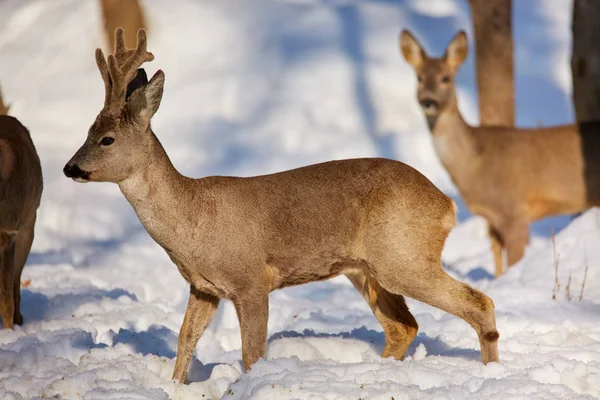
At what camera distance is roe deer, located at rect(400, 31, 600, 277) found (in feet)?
33.9

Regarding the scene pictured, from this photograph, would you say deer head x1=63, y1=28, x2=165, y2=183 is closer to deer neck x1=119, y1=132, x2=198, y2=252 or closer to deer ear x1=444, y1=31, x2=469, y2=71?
deer neck x1=119, y1=132, x2=198, y2=252

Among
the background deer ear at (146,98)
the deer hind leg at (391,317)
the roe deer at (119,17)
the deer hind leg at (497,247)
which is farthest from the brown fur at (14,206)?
the roe deer at (119,17)

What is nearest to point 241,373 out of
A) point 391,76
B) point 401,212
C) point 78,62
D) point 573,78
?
point 401,212

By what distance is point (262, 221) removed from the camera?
233 inches

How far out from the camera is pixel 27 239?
25.8ft

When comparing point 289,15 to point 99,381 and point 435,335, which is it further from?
point 99,381

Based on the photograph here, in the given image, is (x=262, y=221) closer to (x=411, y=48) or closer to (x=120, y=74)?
(x=120, y=74)

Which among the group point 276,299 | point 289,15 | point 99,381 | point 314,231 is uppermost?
point 289,15

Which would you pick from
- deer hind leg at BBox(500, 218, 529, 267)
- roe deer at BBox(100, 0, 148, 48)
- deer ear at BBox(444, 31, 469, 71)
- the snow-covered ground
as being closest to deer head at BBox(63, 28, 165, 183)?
the snow-covered ground

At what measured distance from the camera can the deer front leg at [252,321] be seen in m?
5.73

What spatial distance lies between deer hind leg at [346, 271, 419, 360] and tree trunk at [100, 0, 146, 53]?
435 inches

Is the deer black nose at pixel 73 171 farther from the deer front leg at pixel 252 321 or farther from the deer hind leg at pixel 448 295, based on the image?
the deer hind leg at pixel 448 295

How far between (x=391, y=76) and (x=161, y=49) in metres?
3.98

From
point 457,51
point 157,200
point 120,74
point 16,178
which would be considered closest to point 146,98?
point 120,74
